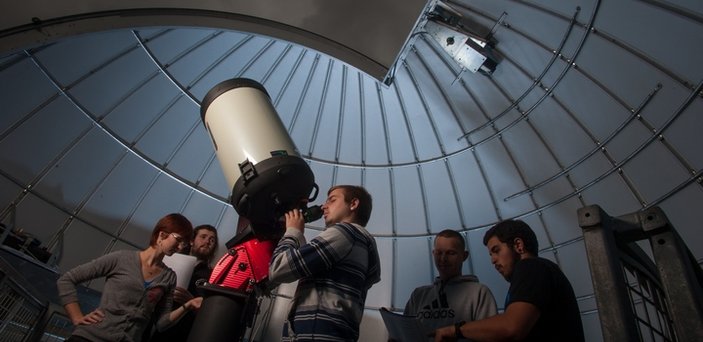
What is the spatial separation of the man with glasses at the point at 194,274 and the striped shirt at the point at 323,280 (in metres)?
1.23

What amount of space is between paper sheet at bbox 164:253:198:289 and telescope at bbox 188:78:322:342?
1.51 meters

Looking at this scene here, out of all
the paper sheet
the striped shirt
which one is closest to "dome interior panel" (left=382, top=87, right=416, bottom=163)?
the paper sheet

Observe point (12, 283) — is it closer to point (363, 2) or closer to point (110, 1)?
point (110, 1)

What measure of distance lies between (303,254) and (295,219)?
0.29 meters

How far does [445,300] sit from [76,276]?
10.8 feet

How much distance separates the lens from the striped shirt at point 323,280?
2.47 meters


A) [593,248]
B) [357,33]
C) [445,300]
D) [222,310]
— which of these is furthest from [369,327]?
[593,248]

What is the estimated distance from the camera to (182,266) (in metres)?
4.15

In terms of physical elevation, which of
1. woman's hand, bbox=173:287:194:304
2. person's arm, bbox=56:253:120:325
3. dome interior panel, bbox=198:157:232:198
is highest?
dome interior panel, bbox=198:157:232:198

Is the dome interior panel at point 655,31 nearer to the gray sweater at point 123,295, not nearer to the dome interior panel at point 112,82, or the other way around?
the gray sweater at point 123,295

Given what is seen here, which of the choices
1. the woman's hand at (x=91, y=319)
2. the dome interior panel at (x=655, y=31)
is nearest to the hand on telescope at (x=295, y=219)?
the woman's hand at (x=91, y=319)

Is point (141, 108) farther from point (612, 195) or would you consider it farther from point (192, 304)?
point (612, 195)

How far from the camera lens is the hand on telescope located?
2.72m

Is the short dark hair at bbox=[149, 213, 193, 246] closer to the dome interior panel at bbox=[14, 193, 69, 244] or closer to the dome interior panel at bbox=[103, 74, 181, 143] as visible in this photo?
the dome interior panel at bbox=[103, 74, 181, 143]
